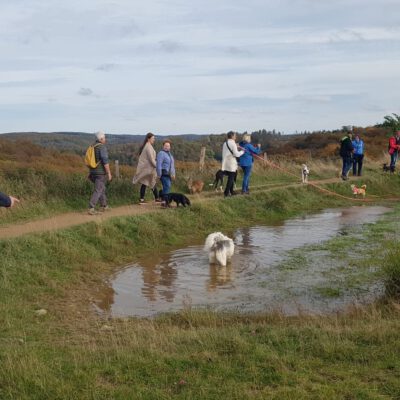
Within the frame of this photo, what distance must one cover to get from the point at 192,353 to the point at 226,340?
0.47m

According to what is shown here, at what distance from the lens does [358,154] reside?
78.8 ft

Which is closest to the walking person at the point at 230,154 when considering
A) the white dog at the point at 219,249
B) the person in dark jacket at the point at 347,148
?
the white dog at the point at 219,249

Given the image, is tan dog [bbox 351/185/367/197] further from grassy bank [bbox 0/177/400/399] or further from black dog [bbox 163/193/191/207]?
grassy bank [bbox 0/177/400/399]

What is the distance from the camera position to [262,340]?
6.04 m

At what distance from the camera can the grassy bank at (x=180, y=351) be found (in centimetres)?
483

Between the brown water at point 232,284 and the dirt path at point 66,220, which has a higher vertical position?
the dirt path at point 66,220

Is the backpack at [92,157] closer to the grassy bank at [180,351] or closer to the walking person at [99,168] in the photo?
the walking person at [99,168]

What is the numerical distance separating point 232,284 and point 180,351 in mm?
3746

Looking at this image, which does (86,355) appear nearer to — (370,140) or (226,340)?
(226,340)

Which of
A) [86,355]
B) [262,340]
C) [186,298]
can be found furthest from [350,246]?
[86,355]

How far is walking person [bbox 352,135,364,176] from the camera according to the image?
2342 centimetres

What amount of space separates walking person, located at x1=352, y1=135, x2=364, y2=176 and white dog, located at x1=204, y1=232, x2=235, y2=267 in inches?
563

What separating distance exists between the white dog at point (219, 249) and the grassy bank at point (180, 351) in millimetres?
2225

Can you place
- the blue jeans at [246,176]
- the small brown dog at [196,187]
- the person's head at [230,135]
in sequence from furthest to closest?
1. the small brown dog at [196,187]
2. the blue jeans at [246,176]
3. the person's head at [230,135]
